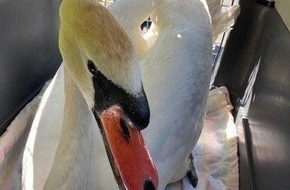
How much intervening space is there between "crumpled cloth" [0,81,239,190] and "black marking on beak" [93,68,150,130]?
44 cm

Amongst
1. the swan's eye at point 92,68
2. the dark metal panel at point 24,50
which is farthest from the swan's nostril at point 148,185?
the dark metal panel at point 24,50

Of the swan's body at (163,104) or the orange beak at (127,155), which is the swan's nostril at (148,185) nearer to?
the orange beak at (127,155)

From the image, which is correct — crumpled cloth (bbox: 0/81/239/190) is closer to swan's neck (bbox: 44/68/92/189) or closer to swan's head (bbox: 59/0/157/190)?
swan's neck (bbox: 44/68/92/189)

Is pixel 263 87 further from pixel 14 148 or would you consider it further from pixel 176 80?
pixel 14 148

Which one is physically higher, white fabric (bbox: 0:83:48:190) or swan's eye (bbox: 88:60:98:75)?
swan's eye (bbox: 88:60:98:75)

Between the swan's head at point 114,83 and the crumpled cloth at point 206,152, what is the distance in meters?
0.43

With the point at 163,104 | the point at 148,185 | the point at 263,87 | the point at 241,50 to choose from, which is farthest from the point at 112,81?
the point at 241,50

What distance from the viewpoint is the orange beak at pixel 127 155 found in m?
0.54

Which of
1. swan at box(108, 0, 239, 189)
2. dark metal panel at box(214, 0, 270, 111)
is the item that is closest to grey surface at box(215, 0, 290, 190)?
dark metal panel at box(214, 0, 270, 111)

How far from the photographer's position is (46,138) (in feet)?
2.93

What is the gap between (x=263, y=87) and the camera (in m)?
1.07

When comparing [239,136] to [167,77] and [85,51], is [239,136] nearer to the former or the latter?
[167,77]

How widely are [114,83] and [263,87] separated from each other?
64cm

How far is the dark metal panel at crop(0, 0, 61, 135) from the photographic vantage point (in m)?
1.07
